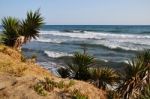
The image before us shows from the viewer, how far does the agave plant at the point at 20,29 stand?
55.7 feet

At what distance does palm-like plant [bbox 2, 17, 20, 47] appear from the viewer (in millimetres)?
17000

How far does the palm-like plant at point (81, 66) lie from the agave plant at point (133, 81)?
1627mm

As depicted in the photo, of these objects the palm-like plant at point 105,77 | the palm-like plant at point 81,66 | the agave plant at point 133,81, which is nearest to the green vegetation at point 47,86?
the agave plant at point 133,81

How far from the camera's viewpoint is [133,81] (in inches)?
455

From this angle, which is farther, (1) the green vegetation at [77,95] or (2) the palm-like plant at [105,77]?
(2) the palm-like plant at [105,77]

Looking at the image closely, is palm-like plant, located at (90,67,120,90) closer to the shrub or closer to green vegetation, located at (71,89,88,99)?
green vegetation, located at (71,89,88,99)

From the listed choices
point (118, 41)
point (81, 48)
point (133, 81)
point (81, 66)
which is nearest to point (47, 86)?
point (133, 81)

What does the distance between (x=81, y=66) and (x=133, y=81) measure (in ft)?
7.35

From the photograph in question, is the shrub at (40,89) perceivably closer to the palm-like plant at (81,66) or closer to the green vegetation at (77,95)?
the green vegetation at (77,95)

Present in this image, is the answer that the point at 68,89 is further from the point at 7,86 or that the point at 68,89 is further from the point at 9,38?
the point at 9,38

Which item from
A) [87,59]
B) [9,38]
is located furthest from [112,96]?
[9,38]

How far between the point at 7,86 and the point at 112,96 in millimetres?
2923

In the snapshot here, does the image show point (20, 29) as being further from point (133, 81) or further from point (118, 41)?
point (118, 41)

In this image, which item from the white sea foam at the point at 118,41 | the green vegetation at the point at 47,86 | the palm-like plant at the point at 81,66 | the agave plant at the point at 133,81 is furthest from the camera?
the white sea foam at the point at 118,41
